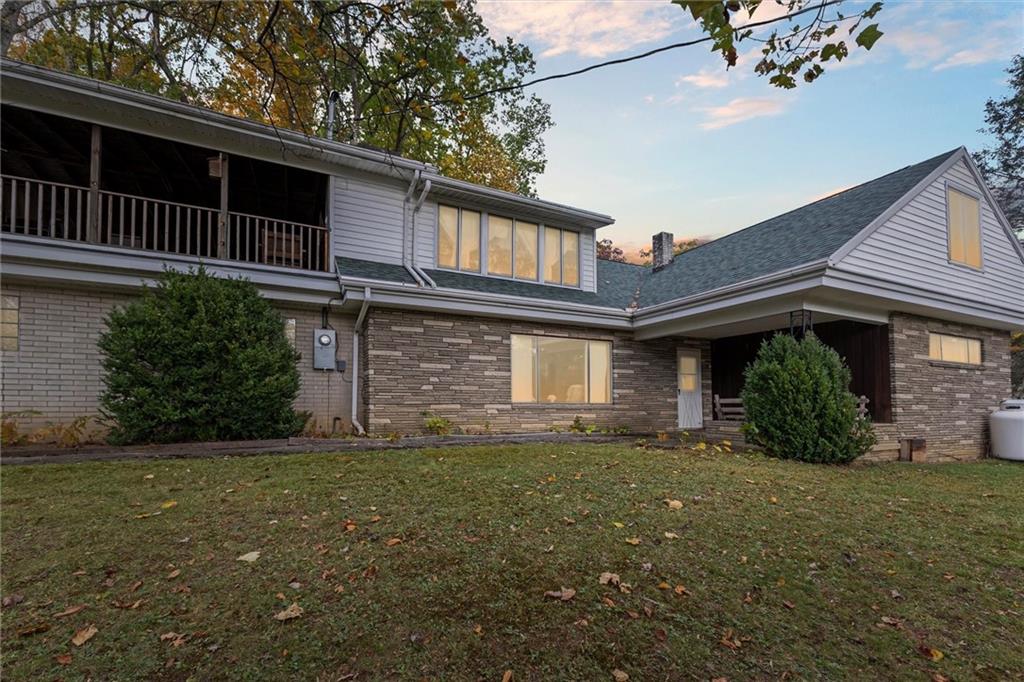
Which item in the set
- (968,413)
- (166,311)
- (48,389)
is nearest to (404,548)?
(166,311)

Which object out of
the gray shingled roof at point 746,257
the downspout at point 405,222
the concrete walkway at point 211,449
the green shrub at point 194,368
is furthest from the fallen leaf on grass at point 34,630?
the downspout at point 405,222

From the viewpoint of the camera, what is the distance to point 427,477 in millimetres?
5359

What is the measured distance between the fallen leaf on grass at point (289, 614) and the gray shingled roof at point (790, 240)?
28.9 feet

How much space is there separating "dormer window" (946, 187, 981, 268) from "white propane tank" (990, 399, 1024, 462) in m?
3.21

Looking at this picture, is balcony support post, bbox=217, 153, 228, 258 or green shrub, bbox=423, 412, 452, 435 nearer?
balcony support post, bbox=217, 153, 228, 258

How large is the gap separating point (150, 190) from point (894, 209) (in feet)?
51.0

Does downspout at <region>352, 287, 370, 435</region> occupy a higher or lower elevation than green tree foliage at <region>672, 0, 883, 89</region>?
lower

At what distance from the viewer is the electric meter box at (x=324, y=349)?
9031 mm

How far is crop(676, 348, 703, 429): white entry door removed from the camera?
12.2 metres

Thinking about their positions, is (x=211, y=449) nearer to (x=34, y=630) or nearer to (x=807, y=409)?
(x=34, y=630)

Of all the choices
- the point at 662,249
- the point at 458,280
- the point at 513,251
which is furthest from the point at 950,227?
the point at 458,280

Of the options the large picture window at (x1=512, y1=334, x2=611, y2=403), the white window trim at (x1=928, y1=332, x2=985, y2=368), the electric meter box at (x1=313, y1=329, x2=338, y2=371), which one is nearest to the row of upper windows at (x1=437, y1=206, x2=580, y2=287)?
the large picture window at (x1=512, y1=334, x2=611, y2=403)

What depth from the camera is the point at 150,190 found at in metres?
11.1

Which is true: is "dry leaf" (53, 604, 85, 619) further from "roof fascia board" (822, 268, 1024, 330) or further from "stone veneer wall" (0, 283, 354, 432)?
"roof fascia board" (822, 268, 1024, 330)
